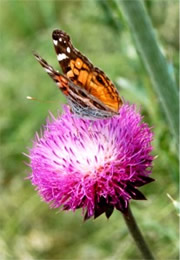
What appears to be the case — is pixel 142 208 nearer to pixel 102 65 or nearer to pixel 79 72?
pixel 102 65

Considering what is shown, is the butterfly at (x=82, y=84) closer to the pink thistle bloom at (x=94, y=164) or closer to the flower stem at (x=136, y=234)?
the pink thistle bloom at (x=94, y=164)

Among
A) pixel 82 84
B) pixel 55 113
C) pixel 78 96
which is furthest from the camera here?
pixel 55 113

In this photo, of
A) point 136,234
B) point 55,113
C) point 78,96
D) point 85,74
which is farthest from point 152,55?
point 55,113

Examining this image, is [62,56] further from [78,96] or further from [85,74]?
[78,96]

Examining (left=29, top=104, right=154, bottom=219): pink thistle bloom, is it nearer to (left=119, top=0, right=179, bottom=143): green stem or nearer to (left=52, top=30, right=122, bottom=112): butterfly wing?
(left=52, top=30, right=122, bottom=112): butterfly wing

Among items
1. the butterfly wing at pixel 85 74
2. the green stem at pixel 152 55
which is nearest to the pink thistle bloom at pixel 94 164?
the butterfly wing at pixel 85 74

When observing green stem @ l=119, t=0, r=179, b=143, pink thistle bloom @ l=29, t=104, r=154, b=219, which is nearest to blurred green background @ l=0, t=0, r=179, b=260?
green stem @ l=119, t=0, r=179, b=143
